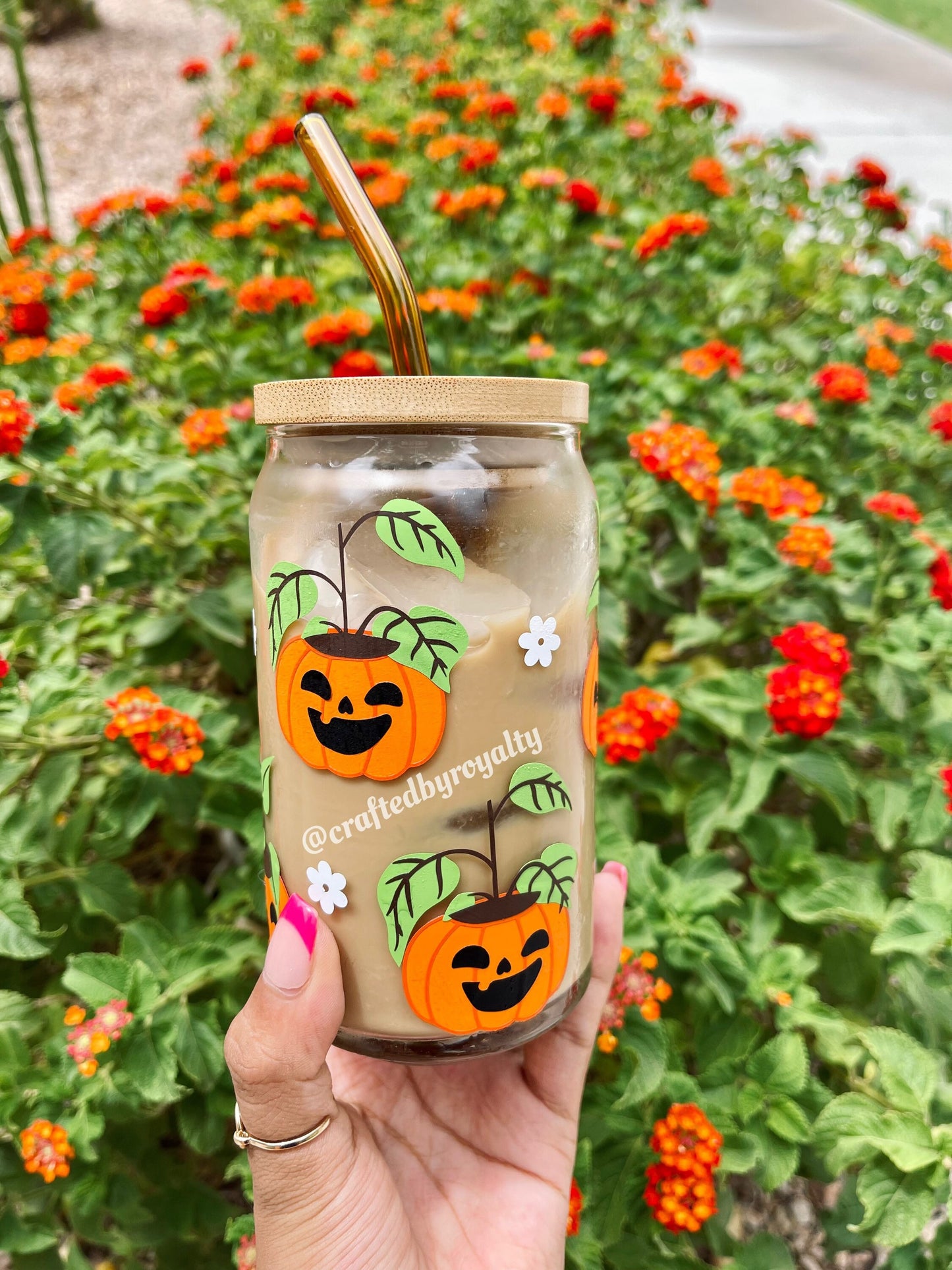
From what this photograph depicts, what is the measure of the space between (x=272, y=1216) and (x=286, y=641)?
443mm

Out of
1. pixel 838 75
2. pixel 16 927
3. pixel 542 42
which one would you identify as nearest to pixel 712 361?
pixel 16 927

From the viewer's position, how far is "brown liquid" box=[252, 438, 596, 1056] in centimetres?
53

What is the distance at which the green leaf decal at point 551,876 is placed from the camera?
0.59 metres

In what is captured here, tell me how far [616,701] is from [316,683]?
2.09ft

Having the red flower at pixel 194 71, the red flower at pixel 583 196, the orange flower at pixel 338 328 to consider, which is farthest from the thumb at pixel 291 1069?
the red flower at pixel 194 71

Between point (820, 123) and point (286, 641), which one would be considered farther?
point (820, 123)

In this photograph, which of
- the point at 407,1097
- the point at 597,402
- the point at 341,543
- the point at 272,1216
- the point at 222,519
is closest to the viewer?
the point at 341,543

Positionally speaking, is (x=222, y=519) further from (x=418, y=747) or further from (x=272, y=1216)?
(x=272, y=1216)

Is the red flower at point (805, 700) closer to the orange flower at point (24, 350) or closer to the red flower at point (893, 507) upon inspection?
the red flower at point (893, 507)

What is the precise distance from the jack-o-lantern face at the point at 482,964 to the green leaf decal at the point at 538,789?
66 mm

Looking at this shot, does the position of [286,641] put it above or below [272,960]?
above

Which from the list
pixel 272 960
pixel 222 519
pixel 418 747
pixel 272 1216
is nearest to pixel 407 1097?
pixel 272 1216

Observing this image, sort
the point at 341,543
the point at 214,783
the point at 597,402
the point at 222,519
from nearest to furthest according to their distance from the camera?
the point at 341,543 → the point at 214,783 → the point at 222,519 → the point at 597,402

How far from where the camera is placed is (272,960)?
A: 582mm
